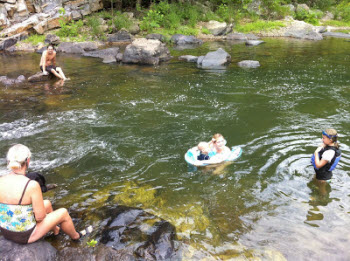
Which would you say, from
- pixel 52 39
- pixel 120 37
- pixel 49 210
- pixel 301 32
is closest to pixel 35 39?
pixel 52 39

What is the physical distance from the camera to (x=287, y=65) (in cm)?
1602

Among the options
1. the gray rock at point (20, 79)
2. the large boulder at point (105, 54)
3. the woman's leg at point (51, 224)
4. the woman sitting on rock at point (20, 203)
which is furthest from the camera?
the large boulder at point (105, 54)

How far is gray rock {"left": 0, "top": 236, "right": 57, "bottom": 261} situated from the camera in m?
3.60

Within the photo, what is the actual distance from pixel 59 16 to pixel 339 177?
24.6m

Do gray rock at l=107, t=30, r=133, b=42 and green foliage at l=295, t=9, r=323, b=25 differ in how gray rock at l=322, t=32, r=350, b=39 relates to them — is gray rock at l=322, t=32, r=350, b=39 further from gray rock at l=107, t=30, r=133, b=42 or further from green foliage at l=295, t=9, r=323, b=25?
gray rock at l=107, t=30, r=133, b=42

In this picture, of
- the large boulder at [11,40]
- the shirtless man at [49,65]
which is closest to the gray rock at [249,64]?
the shirtless man at [49,65]

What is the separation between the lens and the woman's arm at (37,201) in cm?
355

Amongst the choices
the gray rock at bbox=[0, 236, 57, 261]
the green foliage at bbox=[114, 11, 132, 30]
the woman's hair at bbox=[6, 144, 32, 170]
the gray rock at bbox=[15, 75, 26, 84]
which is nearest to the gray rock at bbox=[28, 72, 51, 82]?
the gray rock at bbox=[15, 75, 26, 84]

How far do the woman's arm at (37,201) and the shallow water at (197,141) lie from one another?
2.30ft

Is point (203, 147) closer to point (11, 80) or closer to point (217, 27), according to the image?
point (11, 80)

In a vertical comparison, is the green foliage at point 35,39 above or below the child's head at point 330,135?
below

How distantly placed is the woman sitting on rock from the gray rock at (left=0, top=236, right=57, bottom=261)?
0.07m

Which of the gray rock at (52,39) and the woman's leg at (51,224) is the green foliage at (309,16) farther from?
the woman's leg at (51,224)

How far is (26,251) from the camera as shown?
12.1ft
